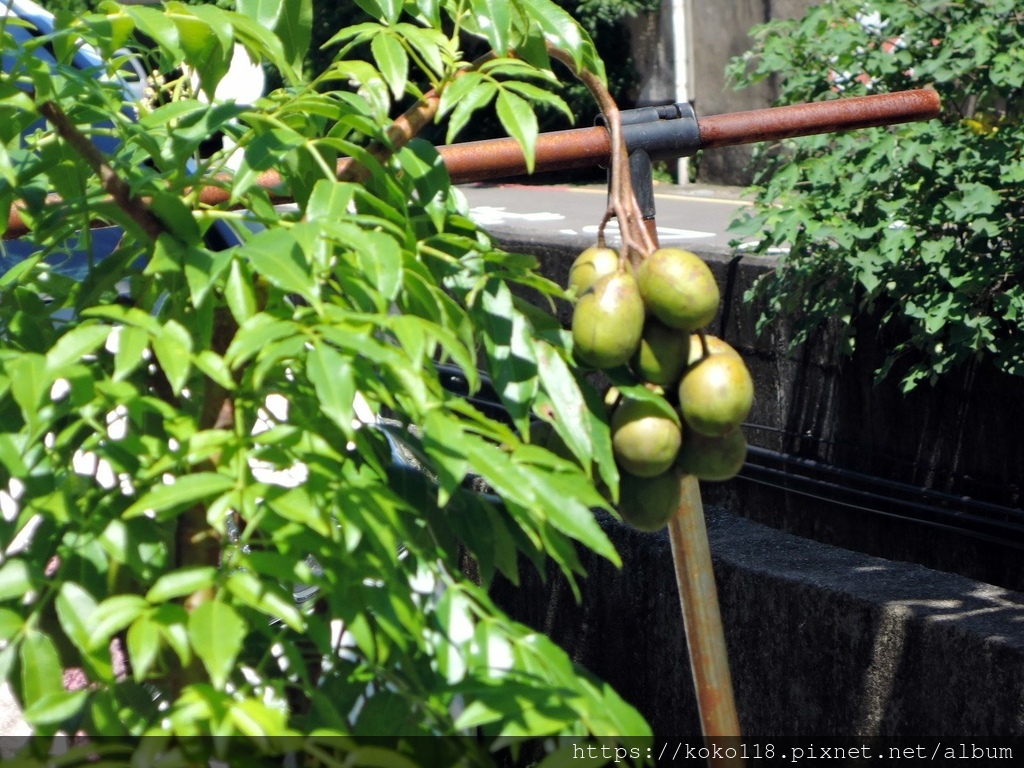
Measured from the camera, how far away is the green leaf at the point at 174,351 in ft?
2.98

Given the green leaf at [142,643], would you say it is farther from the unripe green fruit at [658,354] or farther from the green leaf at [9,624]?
the unripe green fruit at [658,354]

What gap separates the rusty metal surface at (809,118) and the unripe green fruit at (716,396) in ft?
1.73

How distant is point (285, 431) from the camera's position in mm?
918

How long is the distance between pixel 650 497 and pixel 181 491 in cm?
53

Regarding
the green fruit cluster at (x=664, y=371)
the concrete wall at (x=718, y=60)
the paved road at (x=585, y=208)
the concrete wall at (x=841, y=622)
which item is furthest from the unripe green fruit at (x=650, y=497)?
the concrete wall at (x=718, y=60)

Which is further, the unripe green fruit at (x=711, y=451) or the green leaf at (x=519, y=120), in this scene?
the unripe green fruit at (x=711, y=451)

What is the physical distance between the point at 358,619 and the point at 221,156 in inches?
19.5

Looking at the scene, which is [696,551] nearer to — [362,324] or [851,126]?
[362,324]

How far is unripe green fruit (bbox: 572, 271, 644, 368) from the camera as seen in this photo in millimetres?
1147

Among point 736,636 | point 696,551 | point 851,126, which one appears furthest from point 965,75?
point 696,551

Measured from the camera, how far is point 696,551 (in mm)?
1383

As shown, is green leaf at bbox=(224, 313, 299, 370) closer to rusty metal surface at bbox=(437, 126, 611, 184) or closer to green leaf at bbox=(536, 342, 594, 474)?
green leaf at bbox=(536, 342, 594, 474)

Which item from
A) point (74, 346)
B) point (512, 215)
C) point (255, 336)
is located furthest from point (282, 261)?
point (512, 215)

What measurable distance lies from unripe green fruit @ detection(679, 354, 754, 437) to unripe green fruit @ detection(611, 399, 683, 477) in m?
0.03
